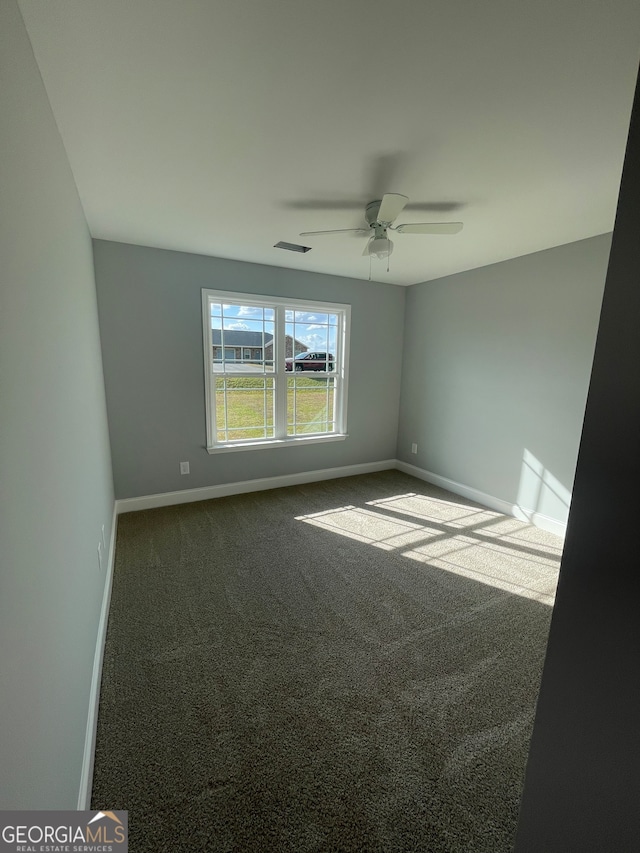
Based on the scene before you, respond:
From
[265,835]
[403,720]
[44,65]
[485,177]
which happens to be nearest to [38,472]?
[265,835]

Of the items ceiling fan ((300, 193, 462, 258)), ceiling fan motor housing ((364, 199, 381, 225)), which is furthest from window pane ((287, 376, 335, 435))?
ceiling fan motor housing ((364, 199, 381, 225))

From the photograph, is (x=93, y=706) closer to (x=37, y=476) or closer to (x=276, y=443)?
(x=37, y=476)

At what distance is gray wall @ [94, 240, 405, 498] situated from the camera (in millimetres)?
3084

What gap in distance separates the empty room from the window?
24cm

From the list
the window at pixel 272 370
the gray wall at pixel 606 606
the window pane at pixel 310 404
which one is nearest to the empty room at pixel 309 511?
the gray wall at pixel 606 606

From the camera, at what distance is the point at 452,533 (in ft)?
10.2

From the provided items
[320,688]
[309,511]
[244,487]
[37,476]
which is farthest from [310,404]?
[37,476]

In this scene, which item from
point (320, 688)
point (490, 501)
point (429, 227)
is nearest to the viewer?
point (320, 688)

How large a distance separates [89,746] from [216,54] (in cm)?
253

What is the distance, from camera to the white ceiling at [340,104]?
41.5 inches

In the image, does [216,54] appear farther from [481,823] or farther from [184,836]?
[481,823]

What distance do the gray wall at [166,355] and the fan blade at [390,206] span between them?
1898 mm

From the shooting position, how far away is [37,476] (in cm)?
97

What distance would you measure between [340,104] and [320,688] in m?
2.54
